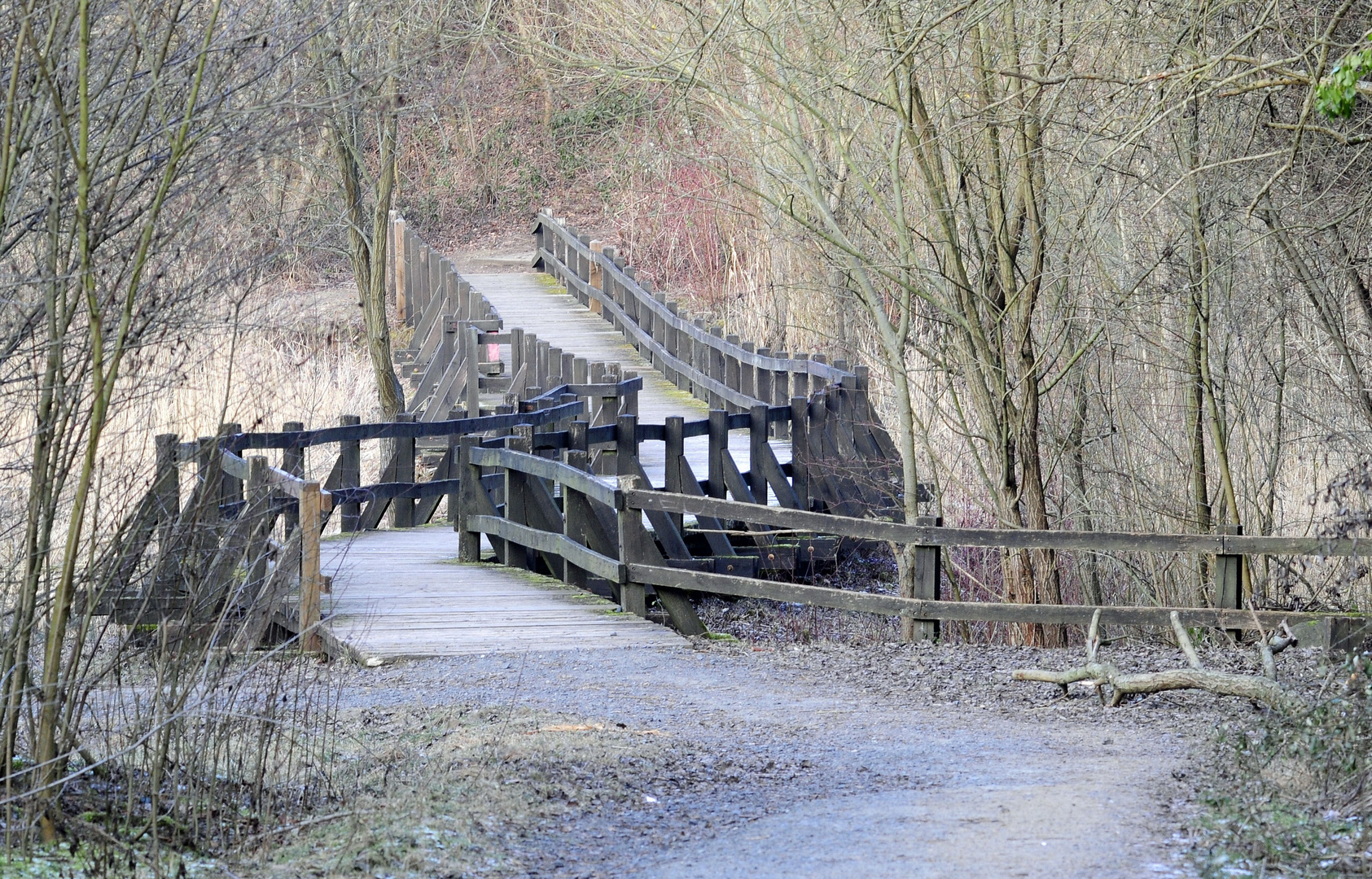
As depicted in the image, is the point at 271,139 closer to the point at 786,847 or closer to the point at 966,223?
the point at 786,847

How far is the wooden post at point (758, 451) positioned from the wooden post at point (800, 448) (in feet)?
1.88

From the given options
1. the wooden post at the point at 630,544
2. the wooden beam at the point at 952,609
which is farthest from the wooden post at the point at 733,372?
the wooden beam at the point at 952,609

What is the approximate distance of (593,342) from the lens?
74.7ft

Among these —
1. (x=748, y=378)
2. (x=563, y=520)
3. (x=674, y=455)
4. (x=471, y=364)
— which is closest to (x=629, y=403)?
(x=748, y=378)

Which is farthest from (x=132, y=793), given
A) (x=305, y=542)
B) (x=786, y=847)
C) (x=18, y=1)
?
(x=305, y=542)

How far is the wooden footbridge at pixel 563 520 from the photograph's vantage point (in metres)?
7.32

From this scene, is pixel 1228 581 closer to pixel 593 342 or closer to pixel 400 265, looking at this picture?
pixel 593 342

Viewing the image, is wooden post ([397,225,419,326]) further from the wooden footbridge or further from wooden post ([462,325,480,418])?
wooden post ([462,325,480,418])

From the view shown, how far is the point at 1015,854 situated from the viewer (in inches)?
195

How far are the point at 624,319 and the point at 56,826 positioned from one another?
1776 cm

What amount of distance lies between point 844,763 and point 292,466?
6561mm

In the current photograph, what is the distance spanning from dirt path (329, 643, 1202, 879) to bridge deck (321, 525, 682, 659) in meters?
0.31

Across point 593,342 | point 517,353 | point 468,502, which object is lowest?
point 468,502

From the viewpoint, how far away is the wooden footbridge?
732 centimetres
